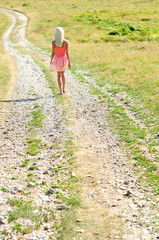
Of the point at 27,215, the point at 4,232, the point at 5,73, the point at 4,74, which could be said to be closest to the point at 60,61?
the point at 4,74

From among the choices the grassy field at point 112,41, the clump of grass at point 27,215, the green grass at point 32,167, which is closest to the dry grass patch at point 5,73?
the grassy field at point 112,41

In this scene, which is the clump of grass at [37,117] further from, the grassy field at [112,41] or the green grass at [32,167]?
the grassy field at [112,41]

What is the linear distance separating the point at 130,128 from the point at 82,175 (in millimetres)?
3703

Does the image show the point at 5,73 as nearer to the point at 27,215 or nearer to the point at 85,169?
the point at 85,169

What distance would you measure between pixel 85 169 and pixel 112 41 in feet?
98.9

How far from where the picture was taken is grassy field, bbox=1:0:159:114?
1797 cm

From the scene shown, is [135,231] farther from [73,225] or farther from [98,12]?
[98,12]

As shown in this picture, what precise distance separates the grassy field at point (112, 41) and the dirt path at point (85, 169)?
3.35 meters

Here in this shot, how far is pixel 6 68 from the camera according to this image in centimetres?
2392

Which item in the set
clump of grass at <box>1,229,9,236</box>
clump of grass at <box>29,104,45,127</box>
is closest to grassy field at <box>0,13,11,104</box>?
clump of grass at <box>29,104,45,127</box>

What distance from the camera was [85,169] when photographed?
26.0ft

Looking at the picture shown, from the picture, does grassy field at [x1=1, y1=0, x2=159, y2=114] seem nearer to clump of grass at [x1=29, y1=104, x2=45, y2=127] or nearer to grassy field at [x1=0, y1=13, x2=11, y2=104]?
clump of grass at [x1=29, y1=104, x2=45, y2=127]

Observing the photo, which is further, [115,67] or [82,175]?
[115,67]

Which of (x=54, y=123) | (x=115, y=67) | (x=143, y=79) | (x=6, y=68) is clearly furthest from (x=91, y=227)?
(x=6, y=68)
